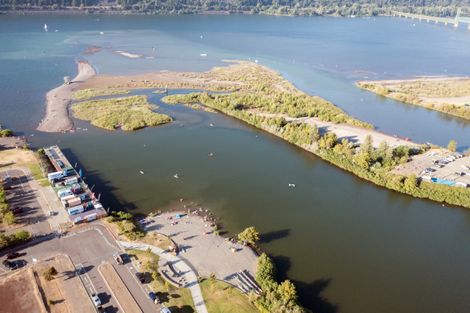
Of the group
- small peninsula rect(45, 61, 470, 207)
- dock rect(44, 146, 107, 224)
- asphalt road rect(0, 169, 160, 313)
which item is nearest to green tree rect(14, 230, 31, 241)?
asphalt road rect(0, 169, 160, 313)

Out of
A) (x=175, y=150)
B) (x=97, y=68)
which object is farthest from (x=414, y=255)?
(x=97, y=68)

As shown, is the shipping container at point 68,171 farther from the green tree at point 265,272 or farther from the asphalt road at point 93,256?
the green tree at point 265,272

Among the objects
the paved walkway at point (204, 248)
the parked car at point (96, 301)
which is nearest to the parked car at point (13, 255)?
the parked car at point (96, 301)

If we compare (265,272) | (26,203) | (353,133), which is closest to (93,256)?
(26,203)

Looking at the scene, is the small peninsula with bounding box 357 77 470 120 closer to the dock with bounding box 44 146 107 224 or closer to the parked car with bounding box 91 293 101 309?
the dock with bounding box 44 146 107 224

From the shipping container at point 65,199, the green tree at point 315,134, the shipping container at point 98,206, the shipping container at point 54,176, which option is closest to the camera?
the shipping container at point 98,206
